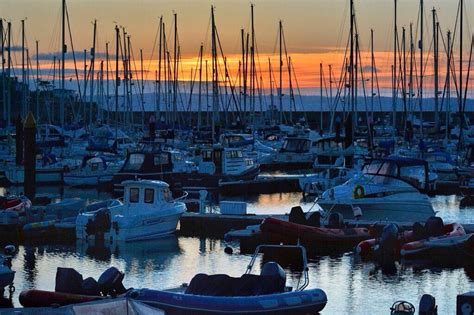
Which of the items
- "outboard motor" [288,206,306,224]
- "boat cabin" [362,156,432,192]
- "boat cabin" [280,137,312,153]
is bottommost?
"outboard motor" [288,206,306,224]

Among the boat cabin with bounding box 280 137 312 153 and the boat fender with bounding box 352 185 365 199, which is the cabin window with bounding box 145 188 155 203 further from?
the boat cabin with bounding box 280 137 312 153

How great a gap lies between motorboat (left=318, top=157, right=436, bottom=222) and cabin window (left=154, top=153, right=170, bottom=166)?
1427 cm

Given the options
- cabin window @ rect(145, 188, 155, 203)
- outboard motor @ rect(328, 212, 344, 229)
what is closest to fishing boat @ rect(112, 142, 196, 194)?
cabin window @ rect(145, 188, 155, 203)

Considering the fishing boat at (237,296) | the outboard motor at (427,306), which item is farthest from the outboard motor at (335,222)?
the outboard motor at (427,306)

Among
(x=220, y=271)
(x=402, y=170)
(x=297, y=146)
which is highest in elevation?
(x=402, y=170)

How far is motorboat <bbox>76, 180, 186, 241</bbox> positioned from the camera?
36.1 meters

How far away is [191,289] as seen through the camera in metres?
23.1

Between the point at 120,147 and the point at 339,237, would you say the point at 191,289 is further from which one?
the point at 120,147

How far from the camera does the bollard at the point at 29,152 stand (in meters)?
44.7

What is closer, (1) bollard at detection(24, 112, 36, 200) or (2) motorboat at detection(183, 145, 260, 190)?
(1) bollard at detection(24, 112, 36, 200)

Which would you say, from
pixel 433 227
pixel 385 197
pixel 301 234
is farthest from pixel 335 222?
pixel 385 197

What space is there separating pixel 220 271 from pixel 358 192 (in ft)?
31.9

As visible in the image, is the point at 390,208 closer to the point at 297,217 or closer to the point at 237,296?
the point at 297,217

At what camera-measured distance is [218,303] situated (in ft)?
72.9
